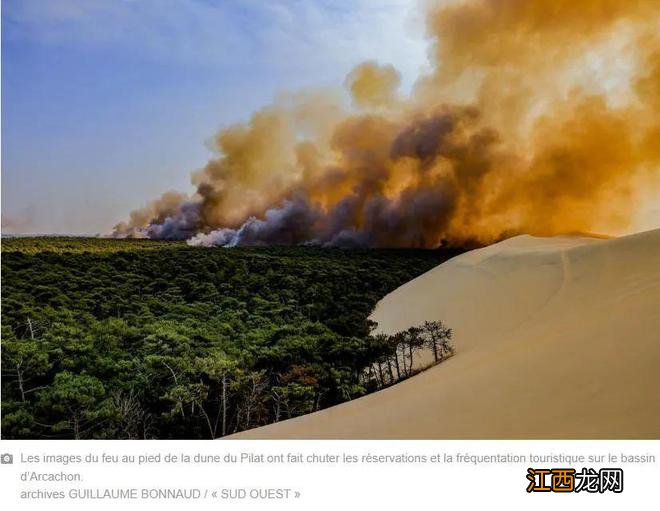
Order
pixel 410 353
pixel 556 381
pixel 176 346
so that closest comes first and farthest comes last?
pixel 556 381 → pixel 410 353 → pixel 176 346

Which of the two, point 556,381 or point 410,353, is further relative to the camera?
point 410,353

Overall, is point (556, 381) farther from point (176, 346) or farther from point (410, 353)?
point (176, 346)

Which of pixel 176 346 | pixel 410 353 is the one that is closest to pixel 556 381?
pixel 410 353

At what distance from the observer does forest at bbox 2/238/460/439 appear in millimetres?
6703

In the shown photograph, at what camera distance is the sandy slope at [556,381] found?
3381 millimetres

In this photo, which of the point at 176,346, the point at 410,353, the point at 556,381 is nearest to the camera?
the point at 556,381

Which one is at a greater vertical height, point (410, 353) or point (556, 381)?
point (410, 353)

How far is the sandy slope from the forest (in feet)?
6.66

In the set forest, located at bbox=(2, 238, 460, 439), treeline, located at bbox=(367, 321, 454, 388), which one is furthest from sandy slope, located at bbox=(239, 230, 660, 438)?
forest, located at bbox=(2, 238, 460, 439)

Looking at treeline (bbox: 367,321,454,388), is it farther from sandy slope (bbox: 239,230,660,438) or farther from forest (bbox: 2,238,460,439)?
sandy slope (bbox: 239,230,660,438)

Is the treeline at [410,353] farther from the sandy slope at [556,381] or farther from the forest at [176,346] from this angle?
the sandy slope at [556,381]

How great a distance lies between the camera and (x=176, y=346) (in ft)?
28.4

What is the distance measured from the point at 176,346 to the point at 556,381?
23.1 ft
